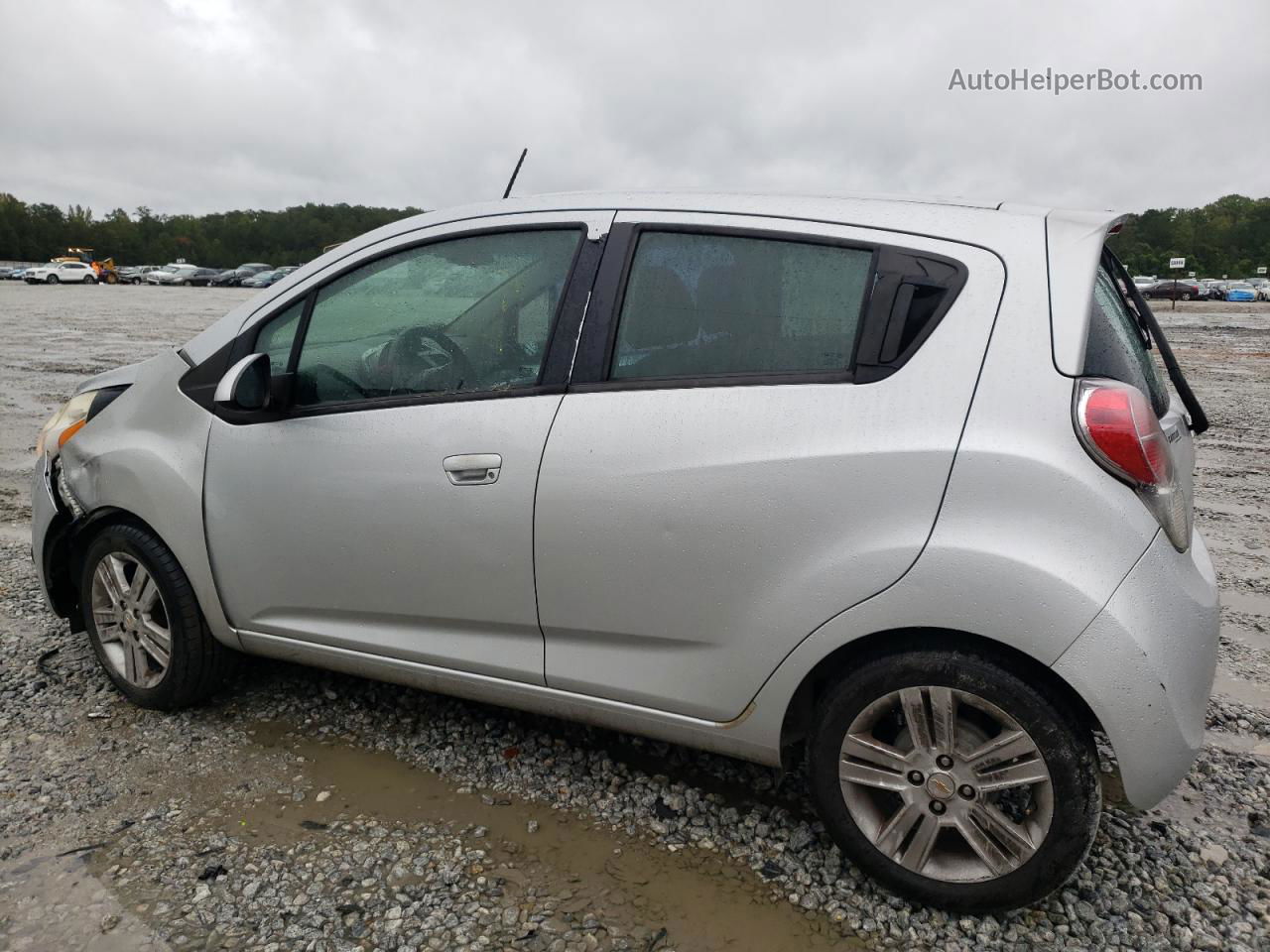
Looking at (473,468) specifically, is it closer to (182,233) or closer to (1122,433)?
(1122,433)

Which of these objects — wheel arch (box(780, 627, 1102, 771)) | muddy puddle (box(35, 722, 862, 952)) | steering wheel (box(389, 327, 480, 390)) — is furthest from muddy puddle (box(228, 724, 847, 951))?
steering wheel (box(389, 327, 480, 390))

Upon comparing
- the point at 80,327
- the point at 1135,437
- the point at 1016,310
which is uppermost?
the point at 1016,310

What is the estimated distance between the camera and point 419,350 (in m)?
2.98

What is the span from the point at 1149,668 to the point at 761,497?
926 mm

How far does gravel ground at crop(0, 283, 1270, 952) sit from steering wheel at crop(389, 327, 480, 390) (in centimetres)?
127

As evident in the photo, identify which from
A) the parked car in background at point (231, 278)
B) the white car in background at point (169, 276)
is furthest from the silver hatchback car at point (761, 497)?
the white car in background at point (169, 276)

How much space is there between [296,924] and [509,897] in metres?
0.52

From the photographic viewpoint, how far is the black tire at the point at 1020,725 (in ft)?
7.24

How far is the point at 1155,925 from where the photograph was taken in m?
2.39

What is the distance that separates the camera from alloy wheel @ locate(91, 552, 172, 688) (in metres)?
3.37

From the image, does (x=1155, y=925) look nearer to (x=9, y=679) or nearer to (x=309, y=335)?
(x=309, y=335)

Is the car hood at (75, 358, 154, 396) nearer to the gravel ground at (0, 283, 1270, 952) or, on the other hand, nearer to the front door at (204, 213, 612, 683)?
the front door at (204, 213, 612, 683)

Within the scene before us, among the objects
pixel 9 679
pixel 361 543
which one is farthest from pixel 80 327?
pixel 361 543

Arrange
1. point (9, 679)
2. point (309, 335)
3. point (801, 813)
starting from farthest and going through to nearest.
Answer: point (9, 679)
point (309, 335)
point (801, 813)
